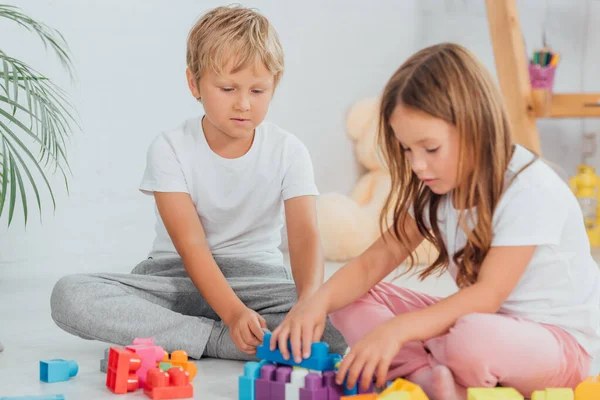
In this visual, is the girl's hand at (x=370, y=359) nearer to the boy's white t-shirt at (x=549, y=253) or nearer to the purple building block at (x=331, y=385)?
the purple building block at (x=331, y=385)

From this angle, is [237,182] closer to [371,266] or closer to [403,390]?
[371,266]

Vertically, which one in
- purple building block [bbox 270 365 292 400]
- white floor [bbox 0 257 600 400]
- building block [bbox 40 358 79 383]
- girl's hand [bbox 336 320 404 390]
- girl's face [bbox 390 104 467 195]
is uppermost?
girl's face [bbox 390 104 467 195]

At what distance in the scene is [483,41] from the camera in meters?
3.33

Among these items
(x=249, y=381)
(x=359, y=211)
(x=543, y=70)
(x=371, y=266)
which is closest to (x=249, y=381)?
(x=249, y=381)

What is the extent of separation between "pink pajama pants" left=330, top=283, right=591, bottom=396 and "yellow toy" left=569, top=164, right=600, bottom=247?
2.00 metres

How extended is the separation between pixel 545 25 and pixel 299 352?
103 inches

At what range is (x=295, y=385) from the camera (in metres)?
0.99

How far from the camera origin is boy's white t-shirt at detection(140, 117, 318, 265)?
4.72ft

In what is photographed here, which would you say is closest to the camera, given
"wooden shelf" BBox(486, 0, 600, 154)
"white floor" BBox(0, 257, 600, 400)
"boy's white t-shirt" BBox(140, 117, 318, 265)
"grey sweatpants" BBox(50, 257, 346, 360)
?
"white floor" BBox(0, 257, 600, 400)

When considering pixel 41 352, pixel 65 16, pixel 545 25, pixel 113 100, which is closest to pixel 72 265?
pixel 113 100

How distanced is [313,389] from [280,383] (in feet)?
0.16

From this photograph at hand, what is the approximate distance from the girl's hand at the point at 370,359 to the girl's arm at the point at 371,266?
169 mm

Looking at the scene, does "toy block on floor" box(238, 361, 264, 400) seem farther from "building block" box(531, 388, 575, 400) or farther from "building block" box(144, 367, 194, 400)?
"building block" box(531, 388, 575, 400)

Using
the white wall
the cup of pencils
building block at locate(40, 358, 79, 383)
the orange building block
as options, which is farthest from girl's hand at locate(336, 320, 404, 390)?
the cup of pencils
